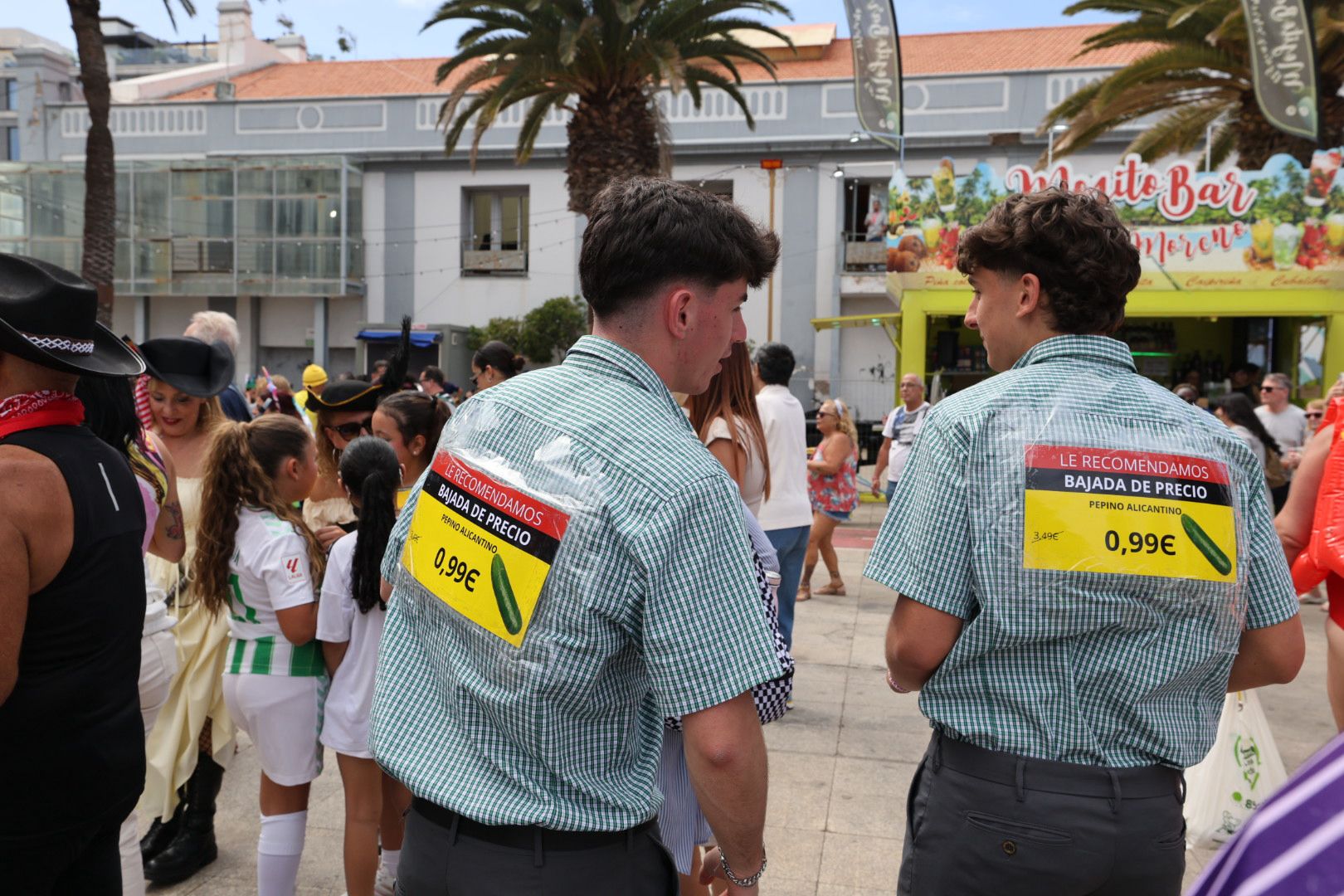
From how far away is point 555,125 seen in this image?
28500 millimetres

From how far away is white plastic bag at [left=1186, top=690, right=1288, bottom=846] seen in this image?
3.95 metres

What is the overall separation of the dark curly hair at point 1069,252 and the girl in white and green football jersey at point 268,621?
2.20m

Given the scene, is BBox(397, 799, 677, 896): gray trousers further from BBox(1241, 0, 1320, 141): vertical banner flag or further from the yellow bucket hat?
BBox(1241, 0, 1320, 141): vertical banner flag

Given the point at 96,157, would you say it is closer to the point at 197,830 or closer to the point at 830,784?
the point at 197,830

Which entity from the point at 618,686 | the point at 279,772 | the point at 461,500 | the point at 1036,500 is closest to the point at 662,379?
the point at 461,500

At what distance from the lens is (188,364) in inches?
161

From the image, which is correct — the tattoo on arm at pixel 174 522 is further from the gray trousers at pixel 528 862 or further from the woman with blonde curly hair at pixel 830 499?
the woman with blonde curly hair at pixel 830 499

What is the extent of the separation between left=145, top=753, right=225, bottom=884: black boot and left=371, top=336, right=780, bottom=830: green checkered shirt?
7.97 ft

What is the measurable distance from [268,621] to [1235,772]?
341 cm

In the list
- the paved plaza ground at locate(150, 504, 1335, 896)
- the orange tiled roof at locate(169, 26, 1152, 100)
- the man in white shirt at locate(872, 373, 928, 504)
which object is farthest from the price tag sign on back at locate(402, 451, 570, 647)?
the orange tiled roof at locate(169, 26, 1152, 100)

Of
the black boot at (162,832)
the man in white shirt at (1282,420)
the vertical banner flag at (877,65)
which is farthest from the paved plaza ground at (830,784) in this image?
the vertical banner flag at (877,65)

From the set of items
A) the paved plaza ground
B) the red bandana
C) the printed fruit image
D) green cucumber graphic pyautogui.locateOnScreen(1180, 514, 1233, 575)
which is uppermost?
the printed fruit image

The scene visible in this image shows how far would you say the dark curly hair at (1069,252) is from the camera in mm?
1992

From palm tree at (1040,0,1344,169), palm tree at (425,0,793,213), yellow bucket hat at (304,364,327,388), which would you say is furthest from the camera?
palm tree at (425,0,793,213)
